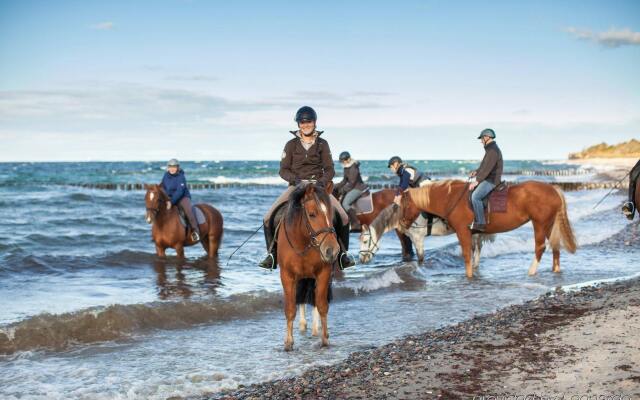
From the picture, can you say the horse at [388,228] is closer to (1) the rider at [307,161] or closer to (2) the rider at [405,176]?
(2) the rider at [405,176]

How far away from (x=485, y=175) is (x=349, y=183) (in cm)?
466

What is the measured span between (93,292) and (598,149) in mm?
141649

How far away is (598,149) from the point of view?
5285 inches

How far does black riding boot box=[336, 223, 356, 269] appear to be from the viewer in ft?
24.3

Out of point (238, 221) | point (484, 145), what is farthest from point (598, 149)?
point (484, 145)

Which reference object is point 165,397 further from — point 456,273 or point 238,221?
point 238,221

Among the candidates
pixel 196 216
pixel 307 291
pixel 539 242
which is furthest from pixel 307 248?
pixel 196 216

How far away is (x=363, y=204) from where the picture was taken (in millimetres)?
16219

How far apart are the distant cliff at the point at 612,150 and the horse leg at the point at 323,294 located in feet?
333

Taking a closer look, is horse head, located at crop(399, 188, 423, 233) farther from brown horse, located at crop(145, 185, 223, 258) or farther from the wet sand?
the wet sand

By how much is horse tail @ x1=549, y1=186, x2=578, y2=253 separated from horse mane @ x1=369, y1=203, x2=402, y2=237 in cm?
363

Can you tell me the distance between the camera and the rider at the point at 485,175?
1183cm

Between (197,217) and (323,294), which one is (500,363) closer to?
(323,294)

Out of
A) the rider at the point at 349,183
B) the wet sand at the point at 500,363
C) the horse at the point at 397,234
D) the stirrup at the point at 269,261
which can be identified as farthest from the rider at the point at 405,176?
the stirrup at the point at 269,261
